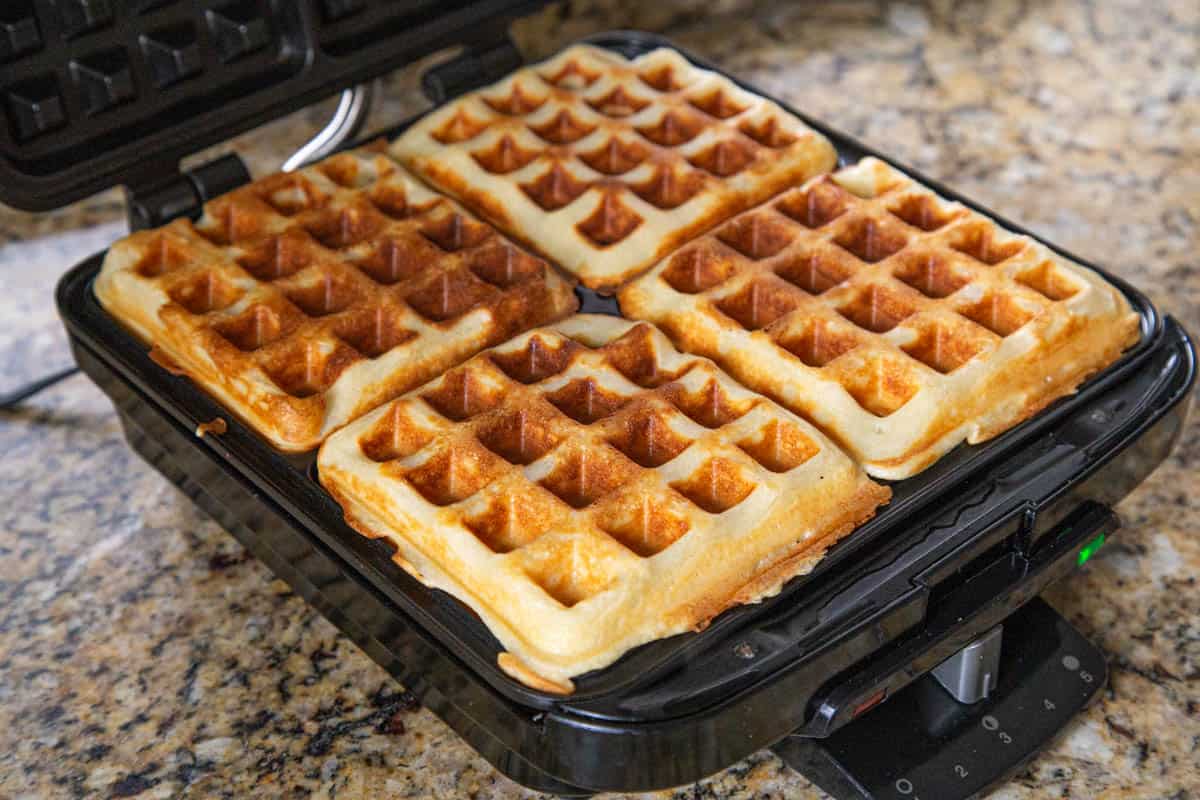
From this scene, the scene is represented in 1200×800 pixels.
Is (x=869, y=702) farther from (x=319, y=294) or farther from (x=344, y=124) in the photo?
(x=344, y=124)

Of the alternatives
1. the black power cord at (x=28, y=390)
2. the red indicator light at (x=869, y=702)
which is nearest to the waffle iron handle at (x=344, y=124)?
the black power cord at (x=28, y=390)

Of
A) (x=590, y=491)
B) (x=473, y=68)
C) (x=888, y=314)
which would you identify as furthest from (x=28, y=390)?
(x=888, y=314)

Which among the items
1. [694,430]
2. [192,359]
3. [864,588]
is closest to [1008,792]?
[864,588]

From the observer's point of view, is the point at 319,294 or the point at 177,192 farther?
the point at 177,192

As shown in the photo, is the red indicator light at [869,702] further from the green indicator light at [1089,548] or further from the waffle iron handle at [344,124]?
the waffle iron handle at [344,124]

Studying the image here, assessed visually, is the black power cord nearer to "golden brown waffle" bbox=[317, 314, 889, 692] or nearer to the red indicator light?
"golden brown waffle" bbox=[317, 314, 889, 692]

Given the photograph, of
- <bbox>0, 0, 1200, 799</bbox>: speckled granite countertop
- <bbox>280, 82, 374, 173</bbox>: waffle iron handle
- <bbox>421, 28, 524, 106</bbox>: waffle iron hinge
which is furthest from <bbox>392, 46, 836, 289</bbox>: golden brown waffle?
<bbox>0, 0, 1200, 799</bbox>: speckled granite countertop
